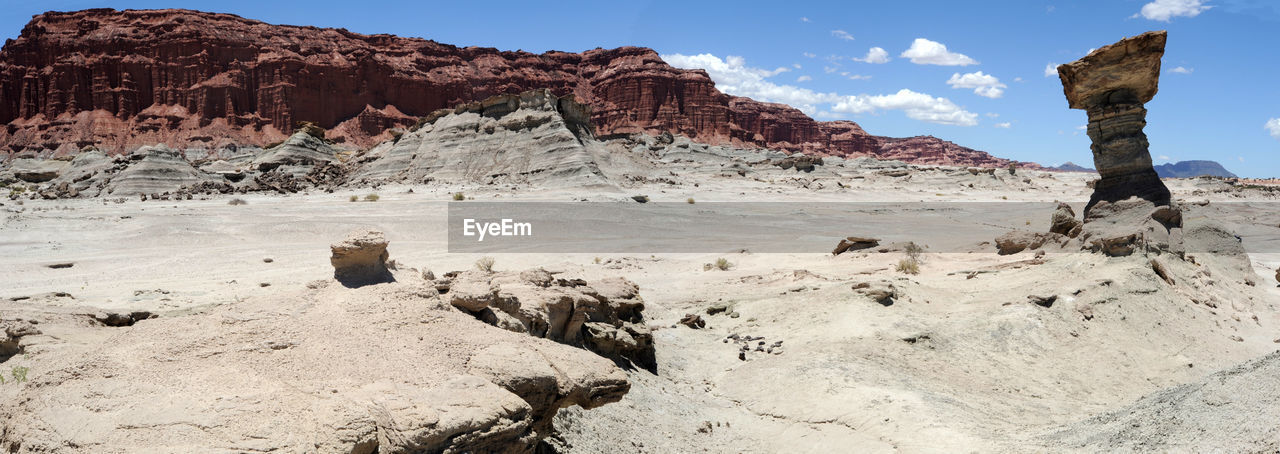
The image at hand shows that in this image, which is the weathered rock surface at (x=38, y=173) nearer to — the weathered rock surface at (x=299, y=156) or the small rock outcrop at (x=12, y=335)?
the weathered rock surface at (x=299, y=156)

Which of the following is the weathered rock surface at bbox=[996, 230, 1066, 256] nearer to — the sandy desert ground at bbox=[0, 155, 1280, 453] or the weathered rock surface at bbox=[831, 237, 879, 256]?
the sandy desert ground at bbox=[0, 155, 1280, 453]

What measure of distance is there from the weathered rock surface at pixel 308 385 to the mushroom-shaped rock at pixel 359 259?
4.55 ft

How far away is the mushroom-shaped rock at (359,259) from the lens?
19.5ft

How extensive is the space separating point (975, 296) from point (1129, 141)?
5.41 metres

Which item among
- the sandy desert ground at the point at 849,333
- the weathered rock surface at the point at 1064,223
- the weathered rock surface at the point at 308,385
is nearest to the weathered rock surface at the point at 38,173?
the sandy desert ground at the point at 849,333

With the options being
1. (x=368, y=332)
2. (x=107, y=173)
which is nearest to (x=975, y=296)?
(x=368, y=332)

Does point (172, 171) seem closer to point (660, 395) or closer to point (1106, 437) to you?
point (660, 395)

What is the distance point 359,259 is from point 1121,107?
41.8ft

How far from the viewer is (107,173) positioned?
30.5 m

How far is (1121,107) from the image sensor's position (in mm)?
12148

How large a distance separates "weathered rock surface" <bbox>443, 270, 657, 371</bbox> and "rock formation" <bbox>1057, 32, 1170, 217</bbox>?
9.61 m

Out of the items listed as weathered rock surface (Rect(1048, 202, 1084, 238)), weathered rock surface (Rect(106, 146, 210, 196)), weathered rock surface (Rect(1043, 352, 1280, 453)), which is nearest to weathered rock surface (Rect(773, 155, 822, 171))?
weathered rock surface (Rect(106, 146, 210, 196))

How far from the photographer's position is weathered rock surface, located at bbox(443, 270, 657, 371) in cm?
513

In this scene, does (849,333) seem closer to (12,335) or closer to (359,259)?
(359,259)
